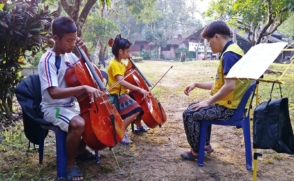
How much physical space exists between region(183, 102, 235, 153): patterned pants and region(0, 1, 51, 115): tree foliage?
2308mm

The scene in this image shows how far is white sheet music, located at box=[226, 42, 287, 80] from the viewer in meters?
2.04

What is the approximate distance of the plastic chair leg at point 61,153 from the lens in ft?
8.38

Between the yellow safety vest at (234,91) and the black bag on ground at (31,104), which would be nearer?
the black bag on ground at (31,104)

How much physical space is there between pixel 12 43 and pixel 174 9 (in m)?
39.7

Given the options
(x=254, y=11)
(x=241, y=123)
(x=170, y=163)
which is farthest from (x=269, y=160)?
(x=254, y=11)

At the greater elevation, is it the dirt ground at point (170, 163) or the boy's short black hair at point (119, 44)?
the boy's short black hair at point (119, 44)

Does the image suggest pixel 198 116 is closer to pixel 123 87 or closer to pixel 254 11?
pixel 123 87

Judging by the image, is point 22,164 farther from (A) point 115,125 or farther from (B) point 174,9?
(B) point 174,9

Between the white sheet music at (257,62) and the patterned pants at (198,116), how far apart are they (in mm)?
673

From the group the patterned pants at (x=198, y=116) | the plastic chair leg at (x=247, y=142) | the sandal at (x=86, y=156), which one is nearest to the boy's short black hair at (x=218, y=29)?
the patterned pants at (x=198, y=116)

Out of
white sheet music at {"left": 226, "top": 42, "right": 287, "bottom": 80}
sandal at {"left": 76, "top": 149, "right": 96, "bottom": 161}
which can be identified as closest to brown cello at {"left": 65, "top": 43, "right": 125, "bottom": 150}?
sandal at {"left": 76, "top": 149, "right": 96, "bottom": 161}

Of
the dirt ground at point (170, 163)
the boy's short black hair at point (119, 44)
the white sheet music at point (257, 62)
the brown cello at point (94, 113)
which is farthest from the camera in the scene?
the boy's short black hair at point (119, 44)

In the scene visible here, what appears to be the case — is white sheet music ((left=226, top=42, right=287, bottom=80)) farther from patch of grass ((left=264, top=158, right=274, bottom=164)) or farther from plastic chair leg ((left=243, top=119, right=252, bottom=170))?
patch of grass ((left=264, top=158, right=274, bottom=164))

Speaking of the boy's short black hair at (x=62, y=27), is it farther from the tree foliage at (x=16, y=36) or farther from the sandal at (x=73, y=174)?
the tree foliage at (x=16, y=36)
